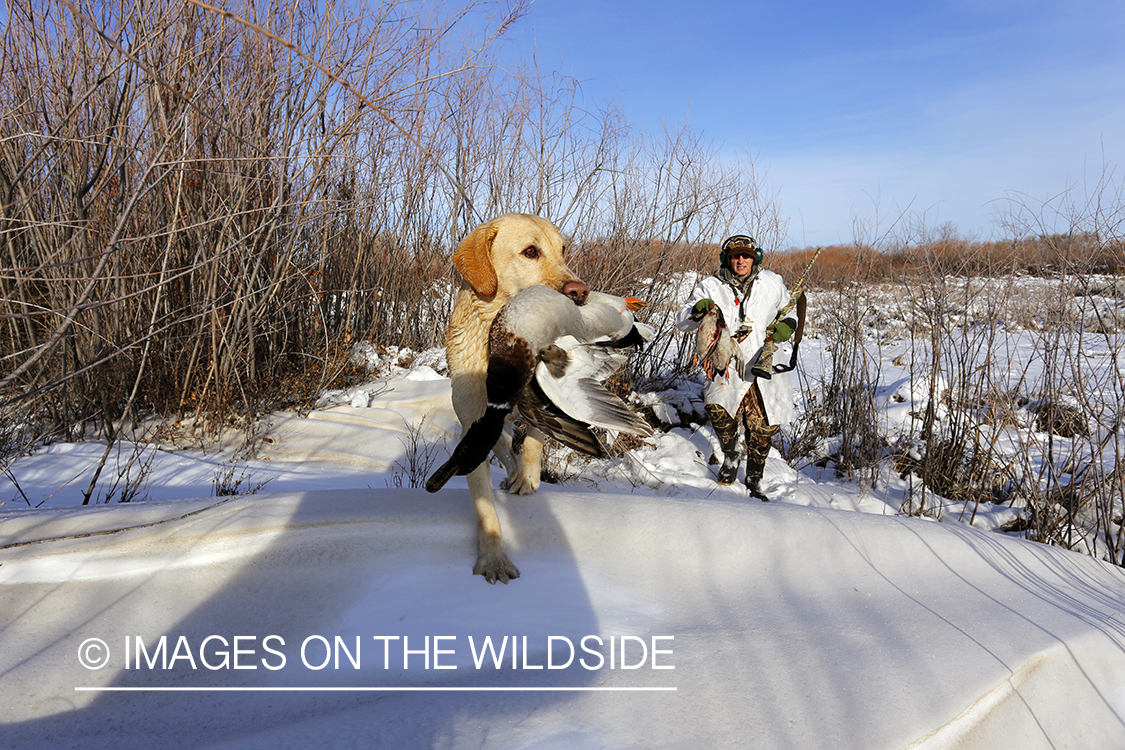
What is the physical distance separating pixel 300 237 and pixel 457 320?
299 centimetres

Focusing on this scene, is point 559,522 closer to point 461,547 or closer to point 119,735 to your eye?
point 461,547

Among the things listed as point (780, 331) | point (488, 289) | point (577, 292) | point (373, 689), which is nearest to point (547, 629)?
point (373, 689)

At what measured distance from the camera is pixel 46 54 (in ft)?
10.8

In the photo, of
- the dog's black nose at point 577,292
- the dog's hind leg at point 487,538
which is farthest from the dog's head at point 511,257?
the dog's hind leg at point 487,538

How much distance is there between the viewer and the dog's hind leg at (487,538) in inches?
80.4

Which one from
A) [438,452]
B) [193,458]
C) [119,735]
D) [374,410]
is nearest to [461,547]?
[119,735]

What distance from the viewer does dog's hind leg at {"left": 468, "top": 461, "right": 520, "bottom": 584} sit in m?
2.04

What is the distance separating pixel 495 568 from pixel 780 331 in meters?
2.51

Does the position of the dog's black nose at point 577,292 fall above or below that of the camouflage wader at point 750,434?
above

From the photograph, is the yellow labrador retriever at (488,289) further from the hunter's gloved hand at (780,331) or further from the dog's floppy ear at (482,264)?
the hunter's gloved hand at (780,331)

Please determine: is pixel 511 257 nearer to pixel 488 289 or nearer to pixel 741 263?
pixel 488 289

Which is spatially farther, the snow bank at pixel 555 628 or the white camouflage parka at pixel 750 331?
the white camouflage parka at pixel 750 331

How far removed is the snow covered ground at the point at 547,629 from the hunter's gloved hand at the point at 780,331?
157 cm

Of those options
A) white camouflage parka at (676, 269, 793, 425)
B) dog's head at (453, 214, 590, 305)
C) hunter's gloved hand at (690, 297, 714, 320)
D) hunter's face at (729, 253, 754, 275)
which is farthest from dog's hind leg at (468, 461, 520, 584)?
hunter's face at (729, 253, 754, 275)
